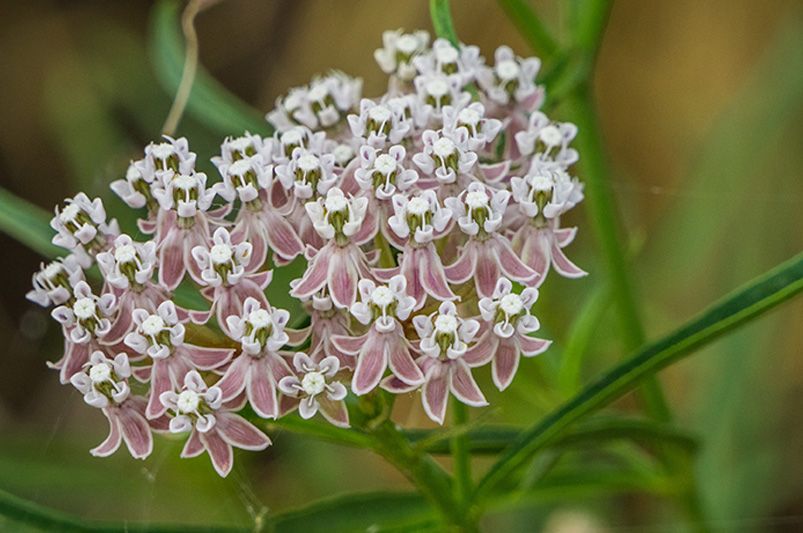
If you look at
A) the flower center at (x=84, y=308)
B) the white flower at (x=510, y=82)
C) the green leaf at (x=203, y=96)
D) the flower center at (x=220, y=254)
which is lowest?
the flower center at (x=84, y=308)

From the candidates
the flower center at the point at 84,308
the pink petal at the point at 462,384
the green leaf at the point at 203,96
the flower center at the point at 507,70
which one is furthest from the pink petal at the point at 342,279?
the green leaf at the point at 203,96

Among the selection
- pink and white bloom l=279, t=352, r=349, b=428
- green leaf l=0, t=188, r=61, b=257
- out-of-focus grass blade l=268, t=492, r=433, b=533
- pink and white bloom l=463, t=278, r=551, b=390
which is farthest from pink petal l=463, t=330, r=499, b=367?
green leaf l=0, t=188, r=61, b=257

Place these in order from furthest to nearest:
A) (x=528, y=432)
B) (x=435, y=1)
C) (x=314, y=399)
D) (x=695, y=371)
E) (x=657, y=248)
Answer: (x=657, y=248)
(x=695, y=371)
(x=435, y=1)
(x=528, y=432)
(x=314, y=399)

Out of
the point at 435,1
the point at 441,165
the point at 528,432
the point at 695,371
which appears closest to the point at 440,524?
the point at 528,432

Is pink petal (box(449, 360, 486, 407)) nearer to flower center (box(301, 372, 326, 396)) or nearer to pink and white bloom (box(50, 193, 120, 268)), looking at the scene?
flower center (box(301, 372, 326, 396))

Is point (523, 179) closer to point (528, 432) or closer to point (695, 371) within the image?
point (528, 432)

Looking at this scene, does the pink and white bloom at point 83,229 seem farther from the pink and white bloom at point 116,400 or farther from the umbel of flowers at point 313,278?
the pink and white bloom at point 116,400
